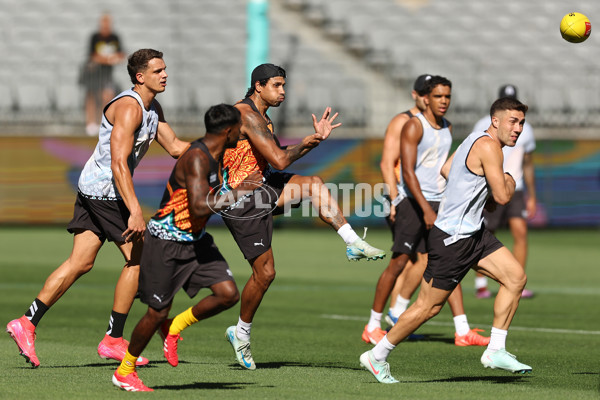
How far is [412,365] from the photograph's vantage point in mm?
9102

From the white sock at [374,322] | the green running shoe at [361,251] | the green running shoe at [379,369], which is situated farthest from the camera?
the white sock at [374,322]

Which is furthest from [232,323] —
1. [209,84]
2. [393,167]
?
[209,84]

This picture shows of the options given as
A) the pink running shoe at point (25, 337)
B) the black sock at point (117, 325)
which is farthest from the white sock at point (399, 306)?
the pink running shoe at point (25, 337)

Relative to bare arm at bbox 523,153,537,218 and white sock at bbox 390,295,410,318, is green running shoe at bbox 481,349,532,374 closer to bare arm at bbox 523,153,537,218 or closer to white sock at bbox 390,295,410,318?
white sock at bbox 390,295,410,318

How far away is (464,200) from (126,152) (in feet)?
8.60

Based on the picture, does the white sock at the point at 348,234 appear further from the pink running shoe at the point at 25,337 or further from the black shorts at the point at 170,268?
the pink running shoe at the point at 25,337

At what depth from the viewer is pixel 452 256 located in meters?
8.19

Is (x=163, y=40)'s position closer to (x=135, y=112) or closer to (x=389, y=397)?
(x=135, y=112)

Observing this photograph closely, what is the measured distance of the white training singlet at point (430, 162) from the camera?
10.6m

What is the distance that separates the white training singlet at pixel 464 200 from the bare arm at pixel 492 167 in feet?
0.18

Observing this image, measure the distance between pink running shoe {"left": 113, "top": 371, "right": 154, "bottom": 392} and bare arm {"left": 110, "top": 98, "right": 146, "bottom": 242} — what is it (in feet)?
3.38

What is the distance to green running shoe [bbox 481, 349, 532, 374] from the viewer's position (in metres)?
8.00

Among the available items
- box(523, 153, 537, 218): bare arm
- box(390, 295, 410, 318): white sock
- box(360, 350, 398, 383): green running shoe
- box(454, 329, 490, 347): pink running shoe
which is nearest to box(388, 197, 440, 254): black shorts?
box(390, 295, 410, 318): white sock

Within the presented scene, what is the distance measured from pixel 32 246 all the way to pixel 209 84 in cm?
792
